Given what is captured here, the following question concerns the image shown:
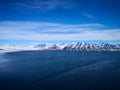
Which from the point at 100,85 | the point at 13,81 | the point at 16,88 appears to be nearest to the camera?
the point at 16,88

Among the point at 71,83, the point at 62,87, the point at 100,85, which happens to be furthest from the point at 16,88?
the point at 100,85

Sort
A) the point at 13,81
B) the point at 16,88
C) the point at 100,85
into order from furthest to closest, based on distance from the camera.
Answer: the point at 13,81, the point at 100,85, the point at 16,88

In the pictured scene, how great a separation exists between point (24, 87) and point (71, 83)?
6538mm

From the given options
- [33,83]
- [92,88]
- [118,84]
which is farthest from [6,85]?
[118,84]

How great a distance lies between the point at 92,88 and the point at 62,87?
12.5 feet

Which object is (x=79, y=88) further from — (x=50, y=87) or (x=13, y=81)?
(x=13, y=81)

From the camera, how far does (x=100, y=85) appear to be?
2461cm

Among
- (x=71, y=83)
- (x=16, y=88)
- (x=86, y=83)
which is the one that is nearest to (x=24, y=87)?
(x=16, y=88)

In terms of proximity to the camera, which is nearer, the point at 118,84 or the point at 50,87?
the point at 50,87

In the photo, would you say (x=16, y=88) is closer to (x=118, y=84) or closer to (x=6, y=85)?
(x=6, y=85)

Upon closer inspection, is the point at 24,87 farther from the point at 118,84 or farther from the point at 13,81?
the point at 118,84

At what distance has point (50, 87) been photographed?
23391 mm

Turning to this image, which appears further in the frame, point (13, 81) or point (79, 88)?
point (13, 81)

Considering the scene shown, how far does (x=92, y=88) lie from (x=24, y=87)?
8.66 m
